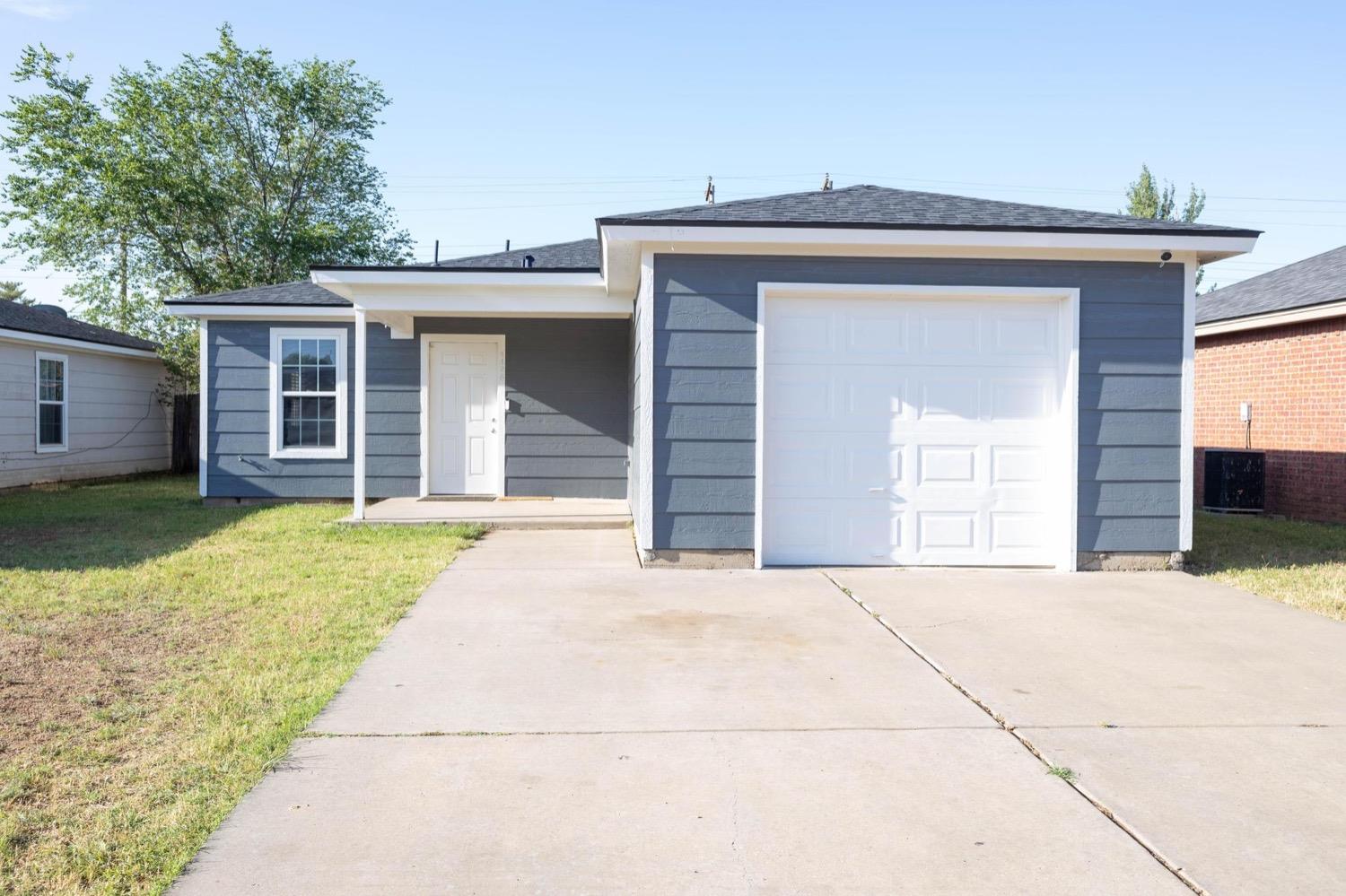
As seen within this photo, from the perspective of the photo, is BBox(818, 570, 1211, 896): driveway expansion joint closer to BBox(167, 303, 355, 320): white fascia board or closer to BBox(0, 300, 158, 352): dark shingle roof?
BBox(167, 303, 355, 320): white fascia board

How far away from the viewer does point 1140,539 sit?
748cm

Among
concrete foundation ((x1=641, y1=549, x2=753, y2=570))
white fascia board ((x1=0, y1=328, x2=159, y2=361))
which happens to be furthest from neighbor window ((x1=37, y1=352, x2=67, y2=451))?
concrete foundation ((x1=641, y1=549, x2=753, y2=570))

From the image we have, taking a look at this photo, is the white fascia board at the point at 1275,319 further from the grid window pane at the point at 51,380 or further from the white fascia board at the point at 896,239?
the grid window pane at the point at 51,380

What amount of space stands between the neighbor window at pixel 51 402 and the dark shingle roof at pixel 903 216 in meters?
12.4

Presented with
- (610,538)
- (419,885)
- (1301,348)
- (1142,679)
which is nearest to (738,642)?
(1142,679)

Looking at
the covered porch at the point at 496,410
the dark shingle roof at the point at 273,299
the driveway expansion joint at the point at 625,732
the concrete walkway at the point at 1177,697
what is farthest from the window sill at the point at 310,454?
the driveway expansion joint at the point at 625,732

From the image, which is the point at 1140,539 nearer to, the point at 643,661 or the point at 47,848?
the point at 643,661

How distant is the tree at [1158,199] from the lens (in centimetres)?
3175

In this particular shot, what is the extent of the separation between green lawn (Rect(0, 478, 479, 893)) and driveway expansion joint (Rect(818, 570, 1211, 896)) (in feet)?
9.04

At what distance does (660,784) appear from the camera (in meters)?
3.09

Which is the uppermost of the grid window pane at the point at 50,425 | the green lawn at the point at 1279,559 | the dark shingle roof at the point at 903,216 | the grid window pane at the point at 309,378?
the dark shingle roof at the point at 903,216

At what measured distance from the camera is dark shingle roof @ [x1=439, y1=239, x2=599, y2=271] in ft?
36.8

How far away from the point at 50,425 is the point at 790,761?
16028 mm

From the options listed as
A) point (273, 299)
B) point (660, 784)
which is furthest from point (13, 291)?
point (660, 784)
